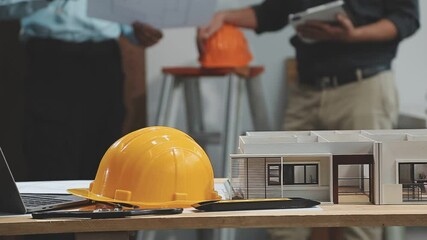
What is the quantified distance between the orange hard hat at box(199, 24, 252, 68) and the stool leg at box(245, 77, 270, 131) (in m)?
0.10

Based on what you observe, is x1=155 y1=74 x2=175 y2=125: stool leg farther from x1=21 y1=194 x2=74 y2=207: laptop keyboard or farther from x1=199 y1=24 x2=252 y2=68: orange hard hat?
x1=21 y1=194 x2=74 y2=207: laptop keyboard

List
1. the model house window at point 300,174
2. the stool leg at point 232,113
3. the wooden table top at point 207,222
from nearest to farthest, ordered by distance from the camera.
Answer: the wooden table top at point 207,222, the model house window at point 300,174, the stool leg at point 232,113

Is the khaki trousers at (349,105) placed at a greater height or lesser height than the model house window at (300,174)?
greater

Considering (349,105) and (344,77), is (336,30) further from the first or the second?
(349,105)

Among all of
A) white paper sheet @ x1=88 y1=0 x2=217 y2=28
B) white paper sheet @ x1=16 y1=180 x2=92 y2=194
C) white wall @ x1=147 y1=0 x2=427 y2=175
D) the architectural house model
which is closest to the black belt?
white wall @ x1=147 y1=0 x2=427 y2=175

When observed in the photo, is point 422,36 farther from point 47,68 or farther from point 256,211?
point 256,211

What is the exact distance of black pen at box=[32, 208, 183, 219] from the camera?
159cm

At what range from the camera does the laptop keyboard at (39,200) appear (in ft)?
5.84

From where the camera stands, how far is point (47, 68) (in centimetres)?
374

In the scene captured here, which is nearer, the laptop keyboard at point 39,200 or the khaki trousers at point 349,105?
the laptop keyboard at point 39,200

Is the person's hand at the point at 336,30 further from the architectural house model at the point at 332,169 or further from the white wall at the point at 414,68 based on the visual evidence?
the architectural house model at the point at 332,169

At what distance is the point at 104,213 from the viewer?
1595 millimetres

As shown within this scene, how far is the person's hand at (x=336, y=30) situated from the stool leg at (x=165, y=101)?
2.32 feet

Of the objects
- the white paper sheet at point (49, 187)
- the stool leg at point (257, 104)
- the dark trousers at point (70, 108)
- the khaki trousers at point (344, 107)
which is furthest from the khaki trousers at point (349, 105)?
the white paper sheet at point (49, 187)
